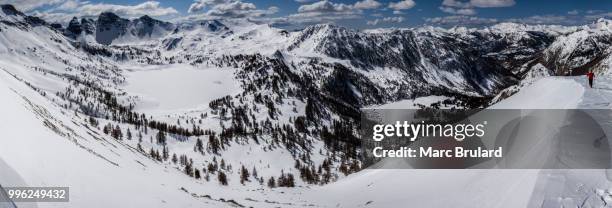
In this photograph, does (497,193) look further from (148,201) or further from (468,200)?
(148,201)

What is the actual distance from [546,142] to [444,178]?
472 inches

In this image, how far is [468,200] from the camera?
2802 centimetres

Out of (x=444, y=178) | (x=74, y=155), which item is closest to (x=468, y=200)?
(x=444, y=178)

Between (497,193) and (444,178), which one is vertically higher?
(497,193)

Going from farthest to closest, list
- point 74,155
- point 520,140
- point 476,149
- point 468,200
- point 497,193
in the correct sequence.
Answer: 1. point 476,149
2. point 520,140
3. point 74,155
4. point 468,200
5. point 497,193

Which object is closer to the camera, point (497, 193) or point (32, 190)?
point (32, 190)

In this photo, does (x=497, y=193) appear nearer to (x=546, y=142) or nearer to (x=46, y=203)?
(x=546, y=142)

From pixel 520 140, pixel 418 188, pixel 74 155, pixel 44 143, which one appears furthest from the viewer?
pixel 418 188

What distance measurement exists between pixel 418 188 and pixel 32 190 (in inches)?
1221

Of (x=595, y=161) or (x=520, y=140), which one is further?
(x=520, y=140)

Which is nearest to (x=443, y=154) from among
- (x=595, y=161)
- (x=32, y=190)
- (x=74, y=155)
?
(x=595, y=161)

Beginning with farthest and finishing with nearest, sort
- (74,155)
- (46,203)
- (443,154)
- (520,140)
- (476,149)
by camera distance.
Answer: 1. (443,154)
2. (476,149)
3. (520,140)
4. (74,155)
5. (46,203)

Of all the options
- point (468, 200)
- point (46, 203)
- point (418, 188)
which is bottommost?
point (418, 188)

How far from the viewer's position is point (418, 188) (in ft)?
135
